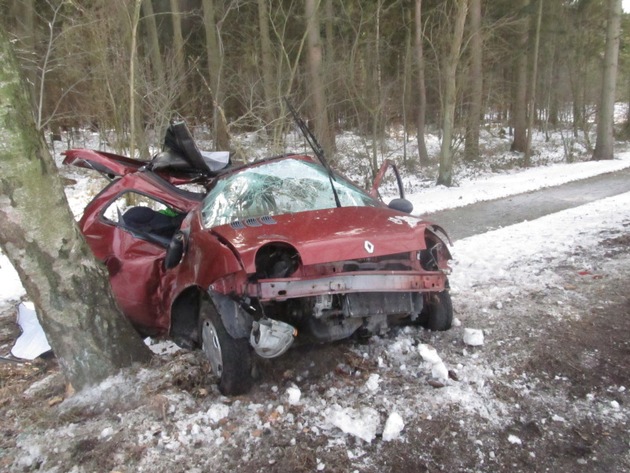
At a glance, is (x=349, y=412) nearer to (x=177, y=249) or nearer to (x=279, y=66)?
(x=177, y=249)

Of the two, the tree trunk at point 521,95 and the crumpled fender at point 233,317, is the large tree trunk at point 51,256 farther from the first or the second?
the tree trunk at point 521,95

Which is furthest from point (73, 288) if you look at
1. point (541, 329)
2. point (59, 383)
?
point (541, 329)

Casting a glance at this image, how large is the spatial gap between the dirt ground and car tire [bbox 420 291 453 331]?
101 millimetres

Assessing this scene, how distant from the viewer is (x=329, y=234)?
3236 mm

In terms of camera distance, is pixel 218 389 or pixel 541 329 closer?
pixel 218 389

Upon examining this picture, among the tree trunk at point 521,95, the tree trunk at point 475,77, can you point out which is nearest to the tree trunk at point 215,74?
the tree trunk at point 475,77

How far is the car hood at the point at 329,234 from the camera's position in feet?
10.1

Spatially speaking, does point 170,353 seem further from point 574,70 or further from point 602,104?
point 574,70

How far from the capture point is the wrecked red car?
3.12m

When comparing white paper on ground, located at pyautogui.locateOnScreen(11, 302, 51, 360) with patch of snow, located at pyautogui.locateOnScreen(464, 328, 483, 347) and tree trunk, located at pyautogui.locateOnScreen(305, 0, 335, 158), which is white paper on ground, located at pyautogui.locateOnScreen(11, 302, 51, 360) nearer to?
patch of snow, located at pyautogui.locateOnScreen(464, 328, 483, 347)

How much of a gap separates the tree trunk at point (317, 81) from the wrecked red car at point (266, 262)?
9101 mm

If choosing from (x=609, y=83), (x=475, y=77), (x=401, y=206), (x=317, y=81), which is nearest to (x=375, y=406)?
(x=401, y=206)

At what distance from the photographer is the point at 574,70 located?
24.6m

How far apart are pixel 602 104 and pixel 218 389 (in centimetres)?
2049
